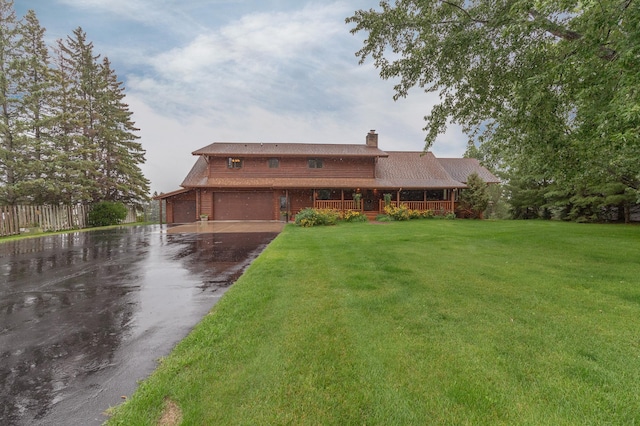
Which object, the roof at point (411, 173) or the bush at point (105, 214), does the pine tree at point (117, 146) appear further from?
the roof at point (411, 173)

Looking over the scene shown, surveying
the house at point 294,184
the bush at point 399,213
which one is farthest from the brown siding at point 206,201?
the bush at point 399,213

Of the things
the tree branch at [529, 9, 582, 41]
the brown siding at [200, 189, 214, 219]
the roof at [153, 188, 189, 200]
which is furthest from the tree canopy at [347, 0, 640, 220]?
the roof at [153, 188, 189, 200]

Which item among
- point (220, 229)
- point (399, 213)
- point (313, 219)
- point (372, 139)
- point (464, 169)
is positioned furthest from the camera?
point (464, 169)

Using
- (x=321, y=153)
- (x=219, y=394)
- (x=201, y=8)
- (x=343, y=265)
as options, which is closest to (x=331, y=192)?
(x=321, y=153)

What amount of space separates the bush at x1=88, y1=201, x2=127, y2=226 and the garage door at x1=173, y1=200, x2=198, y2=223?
4.00 metres

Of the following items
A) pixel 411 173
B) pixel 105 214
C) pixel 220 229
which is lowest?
pixel 220 229

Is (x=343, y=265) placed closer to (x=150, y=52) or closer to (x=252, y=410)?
(x=252, y=410)

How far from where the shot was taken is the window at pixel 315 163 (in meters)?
25.0

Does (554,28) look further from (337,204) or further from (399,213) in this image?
(337,204)

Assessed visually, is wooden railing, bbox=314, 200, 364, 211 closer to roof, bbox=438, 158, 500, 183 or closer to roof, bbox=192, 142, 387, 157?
roof, bbox=192, 142, 387, 157

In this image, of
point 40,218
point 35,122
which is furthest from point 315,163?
point 40,218

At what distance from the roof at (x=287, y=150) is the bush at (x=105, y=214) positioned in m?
7.27

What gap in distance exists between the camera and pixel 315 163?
25000 mm

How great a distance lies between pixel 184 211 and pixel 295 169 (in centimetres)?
1057
